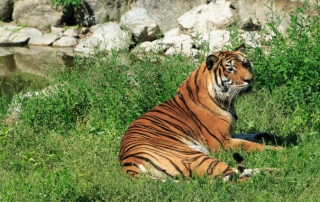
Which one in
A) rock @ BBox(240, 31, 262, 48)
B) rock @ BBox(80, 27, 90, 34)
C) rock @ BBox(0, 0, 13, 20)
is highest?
rock @ BBox(240, 31, 262, 48)

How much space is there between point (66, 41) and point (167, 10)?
7.82ft

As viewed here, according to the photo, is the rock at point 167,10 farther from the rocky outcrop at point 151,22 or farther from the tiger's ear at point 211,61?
the tiger's ear at point 211,61

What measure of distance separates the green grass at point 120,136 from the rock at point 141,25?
569 centimetres

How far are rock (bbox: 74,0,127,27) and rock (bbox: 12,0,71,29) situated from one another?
0.45 metres

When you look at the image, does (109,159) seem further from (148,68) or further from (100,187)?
(148,68)

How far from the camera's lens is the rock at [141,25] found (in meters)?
13.7

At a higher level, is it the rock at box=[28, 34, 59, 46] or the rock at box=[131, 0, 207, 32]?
the rock at box=[131, 0, 207, 32]

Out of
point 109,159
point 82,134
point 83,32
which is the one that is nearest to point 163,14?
point 83,32

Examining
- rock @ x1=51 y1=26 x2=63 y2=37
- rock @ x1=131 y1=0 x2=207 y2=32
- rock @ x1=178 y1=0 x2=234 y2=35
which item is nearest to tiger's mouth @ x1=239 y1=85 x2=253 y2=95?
rock @ x1=178 y1=0 x2=234 y2=35

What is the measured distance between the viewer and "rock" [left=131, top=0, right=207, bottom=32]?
46.9 feet

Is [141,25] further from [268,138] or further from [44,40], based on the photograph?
[268,138]

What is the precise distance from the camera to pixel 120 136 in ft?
22.2

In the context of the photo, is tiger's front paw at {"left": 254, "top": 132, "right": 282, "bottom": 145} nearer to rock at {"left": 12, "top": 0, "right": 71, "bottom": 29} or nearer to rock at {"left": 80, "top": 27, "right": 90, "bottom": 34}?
rock at {"left": 80, "top": 27, "right": 90, "bottom": 34}

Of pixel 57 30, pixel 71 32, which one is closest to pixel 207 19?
pixel 71 32
